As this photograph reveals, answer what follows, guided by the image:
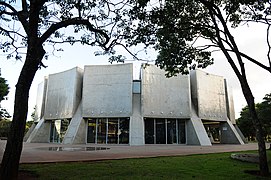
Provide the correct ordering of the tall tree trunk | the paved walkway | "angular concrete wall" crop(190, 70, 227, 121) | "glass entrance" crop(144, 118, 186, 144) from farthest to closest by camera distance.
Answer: "angular concrete wall" crop(190, 70, 227, 121)
"glass entrance" crop(144, 118, 186, 144)
the paved walkway
the tall tree trunk

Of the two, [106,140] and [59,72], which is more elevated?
[59,72]

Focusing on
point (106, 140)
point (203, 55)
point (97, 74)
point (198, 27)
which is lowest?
point (106, 140)

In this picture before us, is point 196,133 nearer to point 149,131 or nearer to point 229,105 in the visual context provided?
point 149,131

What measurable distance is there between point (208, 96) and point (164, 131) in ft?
25.8

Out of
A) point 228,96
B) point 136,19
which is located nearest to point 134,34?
point 136,19

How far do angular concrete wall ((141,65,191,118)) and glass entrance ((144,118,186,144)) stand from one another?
1.00 meters

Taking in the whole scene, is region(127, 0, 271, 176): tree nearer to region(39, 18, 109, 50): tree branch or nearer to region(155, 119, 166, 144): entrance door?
region(39, 18, 109, 50): tree branch

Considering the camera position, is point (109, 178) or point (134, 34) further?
point (134, 34)

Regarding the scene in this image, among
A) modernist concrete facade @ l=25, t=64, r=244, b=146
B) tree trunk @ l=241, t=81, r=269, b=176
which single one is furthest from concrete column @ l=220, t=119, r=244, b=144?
tree trunk @ l=241, t=81, r=269, b=176

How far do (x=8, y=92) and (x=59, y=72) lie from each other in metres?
9.12

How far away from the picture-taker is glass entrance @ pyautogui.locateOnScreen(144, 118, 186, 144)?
1072 inches

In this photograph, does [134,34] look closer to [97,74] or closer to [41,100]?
[97,74]

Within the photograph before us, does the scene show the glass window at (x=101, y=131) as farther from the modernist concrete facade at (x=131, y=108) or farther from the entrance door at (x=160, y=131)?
the entrance door at (x=160, y=131)

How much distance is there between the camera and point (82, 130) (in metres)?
27.0
